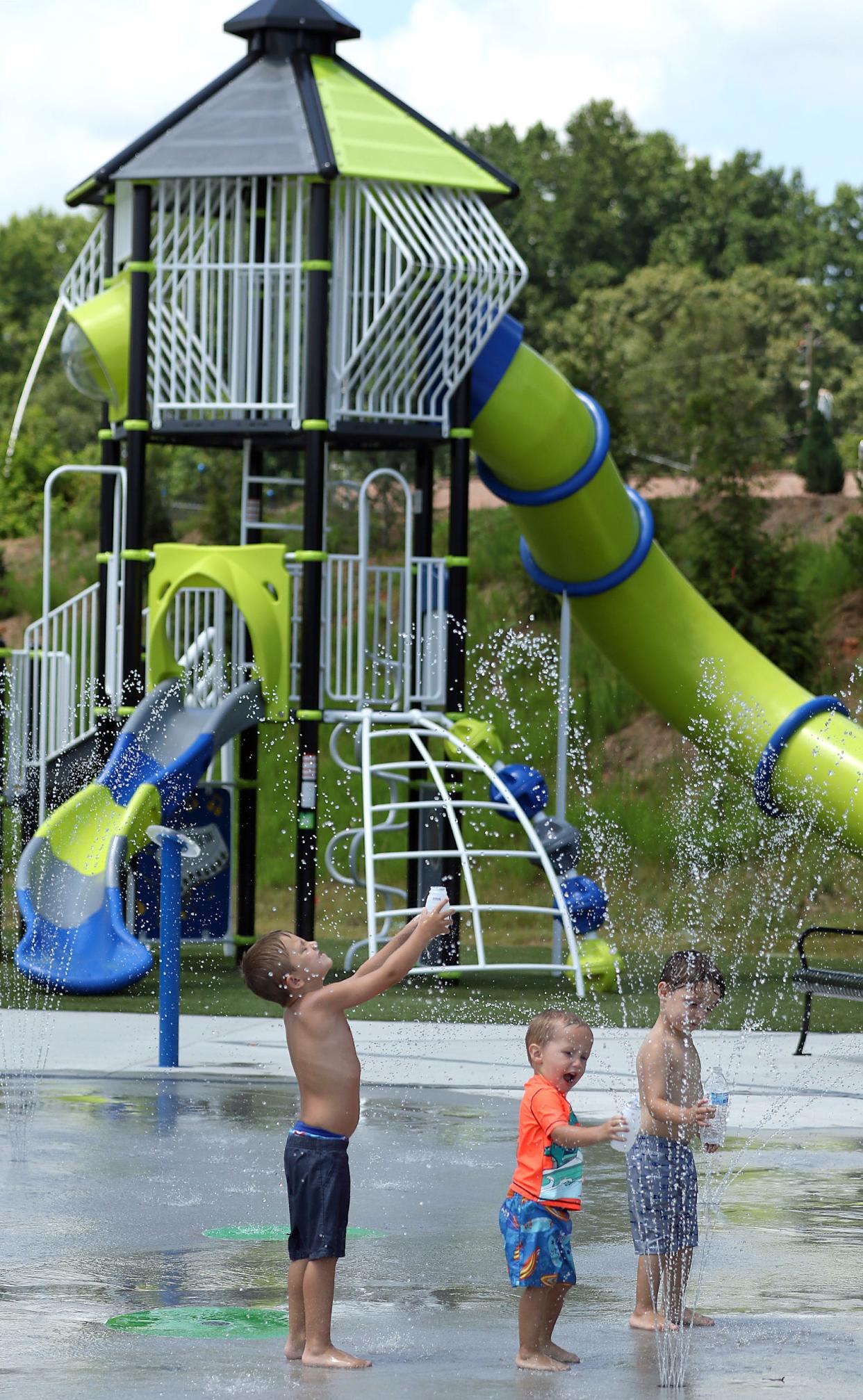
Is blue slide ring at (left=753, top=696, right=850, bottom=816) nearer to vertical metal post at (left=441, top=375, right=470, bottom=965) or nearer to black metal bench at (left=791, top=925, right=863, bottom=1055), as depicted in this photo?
vertical metal post at (left=441, top=375, right=470, bottom=965)

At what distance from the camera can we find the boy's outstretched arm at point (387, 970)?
5395 mm

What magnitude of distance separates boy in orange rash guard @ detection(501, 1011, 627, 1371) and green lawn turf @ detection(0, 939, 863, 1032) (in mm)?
7735

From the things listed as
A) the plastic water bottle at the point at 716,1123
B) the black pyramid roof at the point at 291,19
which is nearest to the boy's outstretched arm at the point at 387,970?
the plastic water bottle at the point at 716,1123

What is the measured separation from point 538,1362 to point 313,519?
10302 millimetres

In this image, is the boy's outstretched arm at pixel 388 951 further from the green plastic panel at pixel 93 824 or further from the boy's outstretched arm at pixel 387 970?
the green plastic panel at pixel 93 824

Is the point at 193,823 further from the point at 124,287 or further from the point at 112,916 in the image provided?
the point at 124,287

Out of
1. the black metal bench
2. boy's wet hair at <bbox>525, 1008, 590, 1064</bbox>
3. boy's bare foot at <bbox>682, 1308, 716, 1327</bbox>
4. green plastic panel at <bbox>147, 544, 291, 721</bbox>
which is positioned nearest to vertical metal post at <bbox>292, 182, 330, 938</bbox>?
green plastic panel at <bbox>147, 544, 291, 721</bbox>

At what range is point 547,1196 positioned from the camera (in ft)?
18.1

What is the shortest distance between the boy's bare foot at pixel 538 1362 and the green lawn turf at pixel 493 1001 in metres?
7.80

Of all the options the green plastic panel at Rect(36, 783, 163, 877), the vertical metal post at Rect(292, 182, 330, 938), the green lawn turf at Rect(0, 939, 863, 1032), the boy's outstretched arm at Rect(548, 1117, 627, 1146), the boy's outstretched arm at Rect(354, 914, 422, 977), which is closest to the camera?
the boy's outstretched arm at Rect(548, 1117, 627, 1146)

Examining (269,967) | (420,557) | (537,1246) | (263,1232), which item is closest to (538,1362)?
(537,1246)

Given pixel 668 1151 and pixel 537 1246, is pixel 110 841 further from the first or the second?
pixel 537 1246

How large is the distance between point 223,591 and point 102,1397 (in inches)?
431

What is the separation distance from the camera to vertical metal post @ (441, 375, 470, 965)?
52.0 ft
